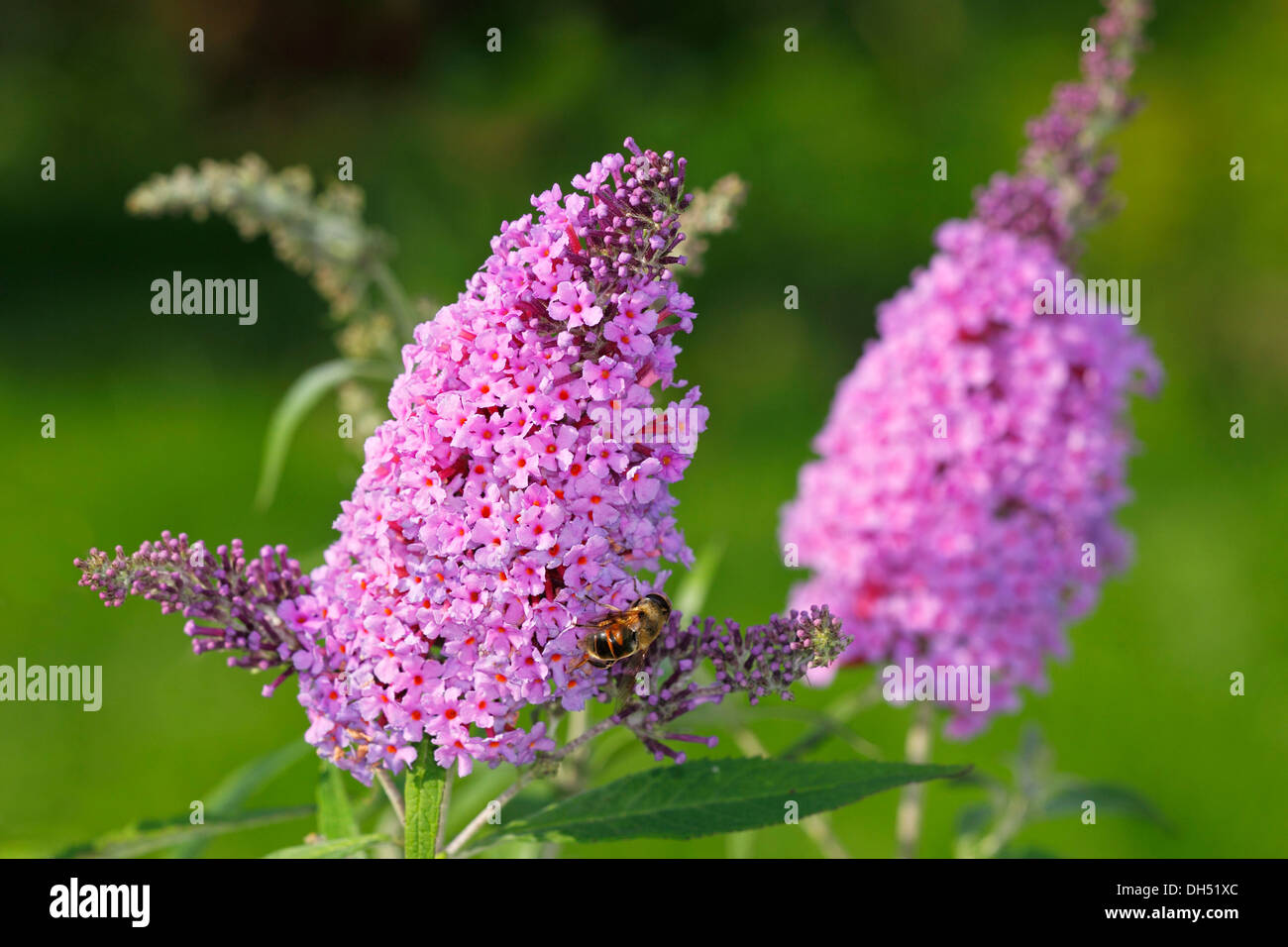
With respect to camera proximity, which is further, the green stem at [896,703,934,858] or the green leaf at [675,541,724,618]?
the green leaf at [675,541,724,618]

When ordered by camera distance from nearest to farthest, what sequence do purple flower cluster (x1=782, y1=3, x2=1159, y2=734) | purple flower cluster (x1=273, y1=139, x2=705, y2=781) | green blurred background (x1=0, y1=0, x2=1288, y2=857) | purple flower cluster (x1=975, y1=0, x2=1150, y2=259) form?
1. purple flower cluster (x1=273, y1=139, x2=705, y2=781)
2. purple flower cluster (x1=782, y1=3, x2=1159, y2=734)
3. purple flower cluster (x1=975, y1=0, x2=1150, y2=259)
4. green blurred background (x1=0, y1=0, x2=1288, y2=857)

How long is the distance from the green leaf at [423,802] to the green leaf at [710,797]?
11 centimetres

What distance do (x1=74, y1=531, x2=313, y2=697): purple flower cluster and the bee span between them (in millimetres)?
357

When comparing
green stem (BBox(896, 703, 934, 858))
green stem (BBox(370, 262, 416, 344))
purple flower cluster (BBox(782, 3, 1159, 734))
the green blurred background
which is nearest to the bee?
green stem (BBox(896, 703, 934, 858))

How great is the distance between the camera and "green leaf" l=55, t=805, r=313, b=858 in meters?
1.85

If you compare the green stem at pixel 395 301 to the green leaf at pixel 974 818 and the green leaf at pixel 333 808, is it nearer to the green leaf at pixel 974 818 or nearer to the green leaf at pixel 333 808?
the green leaf at pixel 333 808

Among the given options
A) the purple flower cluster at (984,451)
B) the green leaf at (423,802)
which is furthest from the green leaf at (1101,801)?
the green leaf at (423,802)

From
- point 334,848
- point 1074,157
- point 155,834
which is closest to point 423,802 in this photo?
point 334,848

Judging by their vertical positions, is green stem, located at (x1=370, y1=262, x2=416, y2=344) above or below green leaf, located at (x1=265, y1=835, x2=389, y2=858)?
above

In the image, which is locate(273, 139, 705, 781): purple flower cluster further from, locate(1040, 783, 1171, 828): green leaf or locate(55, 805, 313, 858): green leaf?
locate(1040, 783, 1171, 828): green leaf

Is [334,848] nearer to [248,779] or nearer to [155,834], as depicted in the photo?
[155,834]

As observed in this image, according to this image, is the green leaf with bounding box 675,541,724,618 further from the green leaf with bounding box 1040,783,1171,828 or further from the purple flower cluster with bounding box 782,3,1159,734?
the green leaf with bounding box 1040,783,1171,828

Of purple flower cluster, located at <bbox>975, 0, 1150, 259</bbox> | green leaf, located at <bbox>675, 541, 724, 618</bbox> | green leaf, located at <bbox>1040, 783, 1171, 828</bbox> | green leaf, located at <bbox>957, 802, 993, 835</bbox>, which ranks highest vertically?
purple flower cluster, located at <bbox>975, 0, 1150, 259</bbox>

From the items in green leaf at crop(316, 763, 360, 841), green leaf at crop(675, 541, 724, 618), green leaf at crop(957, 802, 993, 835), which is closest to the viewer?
green leaf at crop(316, 763, 360, 841)
